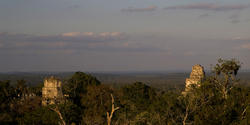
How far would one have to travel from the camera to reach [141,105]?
53.2 m

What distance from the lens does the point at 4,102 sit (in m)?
58.4

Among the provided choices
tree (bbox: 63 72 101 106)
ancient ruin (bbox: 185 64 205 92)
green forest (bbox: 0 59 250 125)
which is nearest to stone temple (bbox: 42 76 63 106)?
green forest (bbox: 0 59 250 125)

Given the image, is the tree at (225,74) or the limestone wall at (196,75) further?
the limestone wall at (196,75)

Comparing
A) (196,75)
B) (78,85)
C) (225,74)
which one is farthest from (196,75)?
(78,85)

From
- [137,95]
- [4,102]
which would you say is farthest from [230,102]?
[4,102]

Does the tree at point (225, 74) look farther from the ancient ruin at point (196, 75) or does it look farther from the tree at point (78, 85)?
the tree at point (78, 85)

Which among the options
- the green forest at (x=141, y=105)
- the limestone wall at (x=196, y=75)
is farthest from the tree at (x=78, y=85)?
the limestone wall at (x=196, y=75)

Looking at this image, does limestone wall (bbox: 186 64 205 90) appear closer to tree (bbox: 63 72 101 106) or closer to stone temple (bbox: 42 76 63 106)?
stone temple (bbox: 42 76 63 106)

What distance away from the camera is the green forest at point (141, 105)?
34406 millimetres

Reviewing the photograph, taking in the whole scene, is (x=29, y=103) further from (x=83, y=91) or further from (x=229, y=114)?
(x=229, y=114)

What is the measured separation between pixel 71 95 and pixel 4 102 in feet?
37.9

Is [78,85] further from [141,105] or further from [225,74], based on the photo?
[225,74]

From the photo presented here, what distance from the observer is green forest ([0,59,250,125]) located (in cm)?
3441

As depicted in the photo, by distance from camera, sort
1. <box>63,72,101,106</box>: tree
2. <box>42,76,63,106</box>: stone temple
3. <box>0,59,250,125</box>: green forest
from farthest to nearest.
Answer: <box>63,72,101,106</box>: tree → <box>42,76,63,106</box>: stone temple → <box>0,59,250,125</box>: green forest
